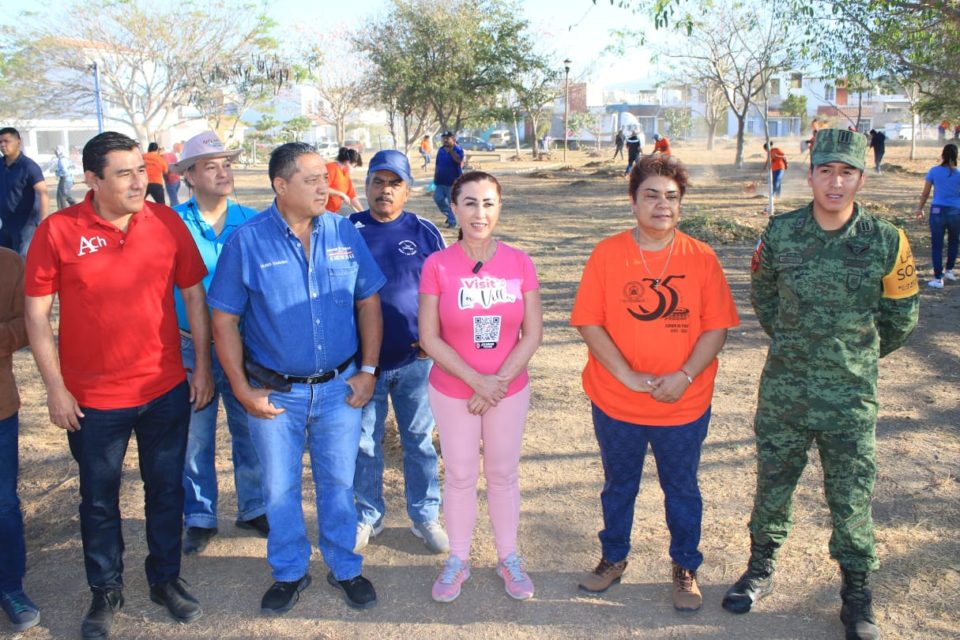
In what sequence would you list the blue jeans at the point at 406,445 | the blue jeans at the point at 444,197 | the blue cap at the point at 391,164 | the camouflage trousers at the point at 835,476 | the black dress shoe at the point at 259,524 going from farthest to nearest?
the blue jeans at the point at 444,197 < the black dress shoe at the point at 259,524 < the blue jeans at the point at 406,445 < the blue cap at the point at 391,164 < the camouflage trousers at the point at 835,476

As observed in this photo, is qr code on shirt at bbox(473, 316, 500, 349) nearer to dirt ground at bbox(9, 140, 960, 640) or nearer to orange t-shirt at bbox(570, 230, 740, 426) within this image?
orange t-shirt at bbox(570, 230, 740, 426)

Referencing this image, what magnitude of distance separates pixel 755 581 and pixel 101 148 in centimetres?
326

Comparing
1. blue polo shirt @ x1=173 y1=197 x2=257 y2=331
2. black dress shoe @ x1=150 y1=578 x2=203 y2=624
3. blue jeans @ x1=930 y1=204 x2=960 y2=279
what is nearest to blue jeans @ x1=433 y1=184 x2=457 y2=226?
blue jeans @ x1=930 y1=204 x2=960 y2=279

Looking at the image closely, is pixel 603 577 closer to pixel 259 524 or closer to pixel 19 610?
pixel 259 524

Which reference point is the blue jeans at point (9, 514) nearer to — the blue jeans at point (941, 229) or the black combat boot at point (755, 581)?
the black combat boot at point (755, 581)

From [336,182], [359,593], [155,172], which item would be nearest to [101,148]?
[359,593]

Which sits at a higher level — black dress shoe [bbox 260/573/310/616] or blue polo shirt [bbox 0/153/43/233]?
blue polo shirt [bbox 0/153/43/233]

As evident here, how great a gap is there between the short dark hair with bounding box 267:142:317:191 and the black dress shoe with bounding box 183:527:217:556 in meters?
1.93

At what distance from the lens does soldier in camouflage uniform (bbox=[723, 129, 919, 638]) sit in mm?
3000

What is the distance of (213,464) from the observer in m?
4.00

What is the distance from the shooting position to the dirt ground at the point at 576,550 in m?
3.27

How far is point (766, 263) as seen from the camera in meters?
3.21

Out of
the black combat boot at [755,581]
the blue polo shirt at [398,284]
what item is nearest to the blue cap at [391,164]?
the blue polo shirt at [398,284]

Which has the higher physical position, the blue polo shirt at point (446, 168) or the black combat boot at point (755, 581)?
the blue polo shirt at point (446, 168)
